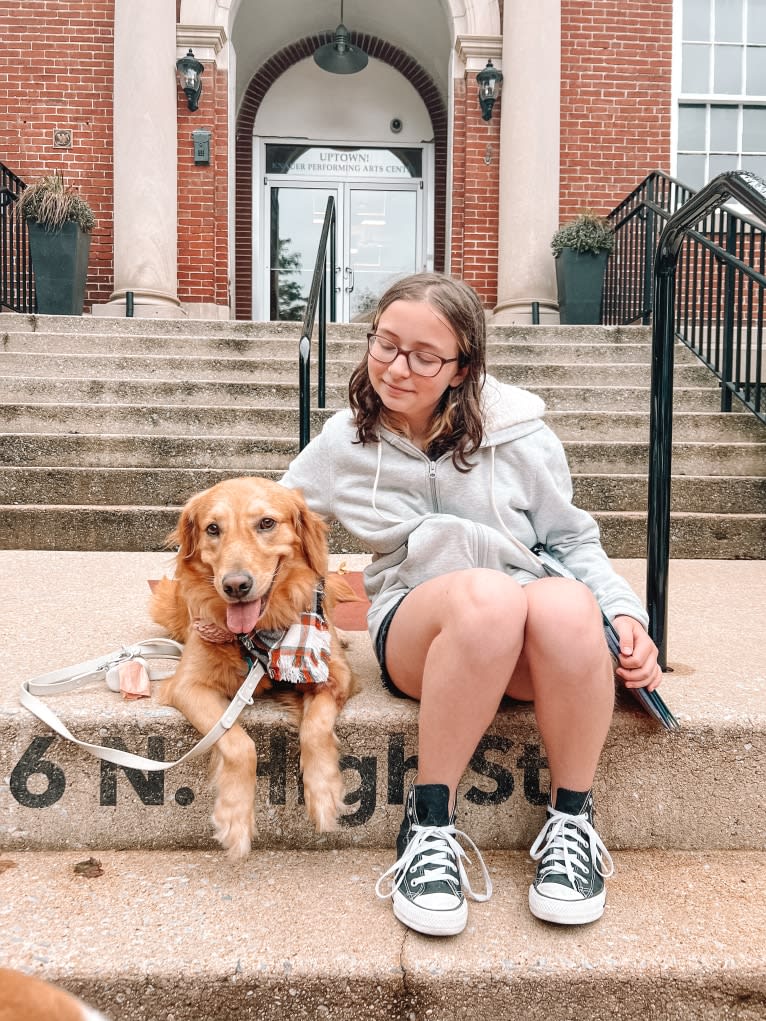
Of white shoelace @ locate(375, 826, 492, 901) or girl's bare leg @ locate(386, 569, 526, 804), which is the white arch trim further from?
white shoelace @ locate(375, 826, 492, 901)

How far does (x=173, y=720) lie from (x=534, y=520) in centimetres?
93

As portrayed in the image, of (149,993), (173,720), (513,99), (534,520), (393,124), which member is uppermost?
(393,124)

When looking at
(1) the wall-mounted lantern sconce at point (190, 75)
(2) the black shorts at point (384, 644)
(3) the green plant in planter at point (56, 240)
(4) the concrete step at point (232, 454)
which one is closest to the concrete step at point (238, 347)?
(4) the concrete step at point (232, 454)

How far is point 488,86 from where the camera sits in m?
7.50

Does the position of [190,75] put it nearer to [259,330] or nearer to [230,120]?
[230,120]

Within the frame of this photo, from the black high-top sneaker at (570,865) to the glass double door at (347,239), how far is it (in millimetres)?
9461

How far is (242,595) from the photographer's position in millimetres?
1582

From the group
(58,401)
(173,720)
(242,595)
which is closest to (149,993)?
(173,720)

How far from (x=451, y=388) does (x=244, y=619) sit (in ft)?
2.33

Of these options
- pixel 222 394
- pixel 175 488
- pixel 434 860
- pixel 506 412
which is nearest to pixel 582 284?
pixel 222 394

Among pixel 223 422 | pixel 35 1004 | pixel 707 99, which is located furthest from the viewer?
pixel 707 99

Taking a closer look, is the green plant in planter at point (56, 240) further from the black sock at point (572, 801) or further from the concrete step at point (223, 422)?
the black sock at point (572, 801)

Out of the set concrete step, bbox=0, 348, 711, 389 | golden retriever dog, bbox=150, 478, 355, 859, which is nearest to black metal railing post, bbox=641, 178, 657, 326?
concrete step, bbox=0, 348, 711, 389

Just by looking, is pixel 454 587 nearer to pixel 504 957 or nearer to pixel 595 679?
pixel 595 679
